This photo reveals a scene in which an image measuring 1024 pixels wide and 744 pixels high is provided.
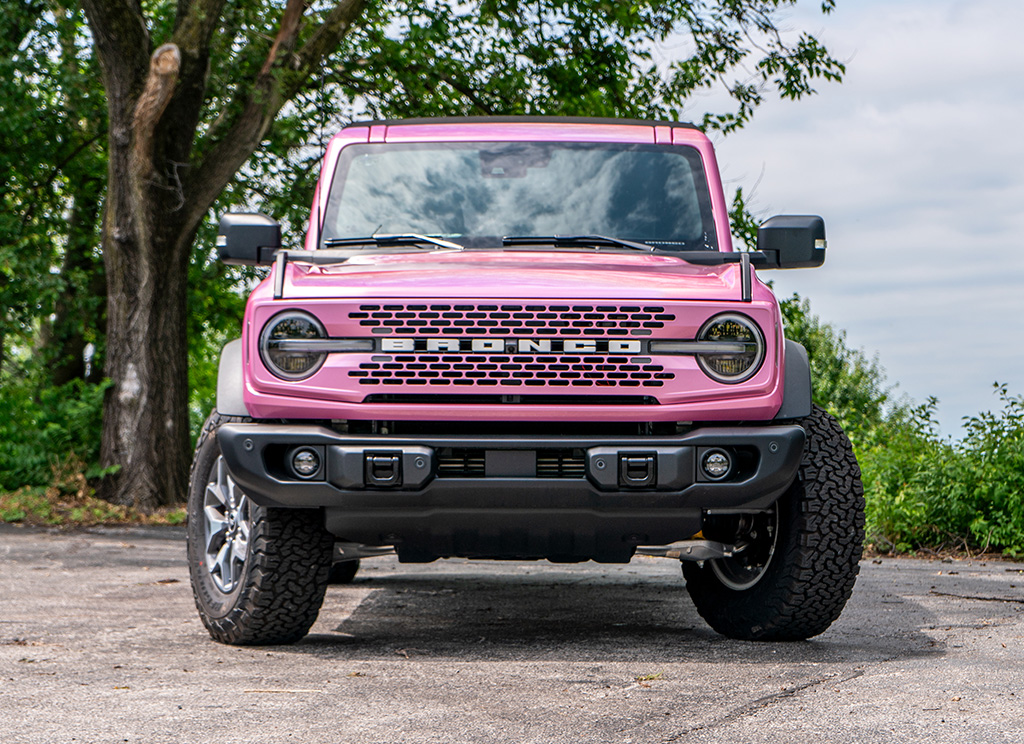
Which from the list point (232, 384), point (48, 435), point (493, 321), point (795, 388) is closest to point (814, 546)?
point (795, 388)

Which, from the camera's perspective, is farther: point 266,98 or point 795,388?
point 266,98

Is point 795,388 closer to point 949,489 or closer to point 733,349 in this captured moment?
point 733,349

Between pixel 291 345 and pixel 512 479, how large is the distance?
945mm

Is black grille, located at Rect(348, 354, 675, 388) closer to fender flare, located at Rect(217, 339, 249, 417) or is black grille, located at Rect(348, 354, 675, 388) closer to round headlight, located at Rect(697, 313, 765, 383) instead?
round headlight, located at Rect(697, 313, 765, 383)

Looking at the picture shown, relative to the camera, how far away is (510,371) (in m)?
4.40

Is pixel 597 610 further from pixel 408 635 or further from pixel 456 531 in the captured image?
pixel 456 531

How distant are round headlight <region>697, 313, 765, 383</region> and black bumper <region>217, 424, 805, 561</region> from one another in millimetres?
212

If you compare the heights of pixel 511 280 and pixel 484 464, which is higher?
pixel 511 280

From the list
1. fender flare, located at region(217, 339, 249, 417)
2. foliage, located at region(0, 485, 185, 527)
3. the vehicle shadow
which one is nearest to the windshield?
fender flare, located at region(217, 339, 249, 417)

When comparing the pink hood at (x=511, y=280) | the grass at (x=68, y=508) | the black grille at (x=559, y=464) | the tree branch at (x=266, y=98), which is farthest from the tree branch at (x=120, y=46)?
the black grille at (x=559, y=464)

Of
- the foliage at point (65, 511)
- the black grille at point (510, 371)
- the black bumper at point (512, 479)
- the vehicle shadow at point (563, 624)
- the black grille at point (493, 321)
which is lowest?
the foliage at point (65, 511)

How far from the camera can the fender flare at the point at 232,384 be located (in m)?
4.70

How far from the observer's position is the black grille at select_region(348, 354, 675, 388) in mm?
4387

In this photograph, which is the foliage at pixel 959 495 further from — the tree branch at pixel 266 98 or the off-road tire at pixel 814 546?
the tree branch at pixel 266 98
